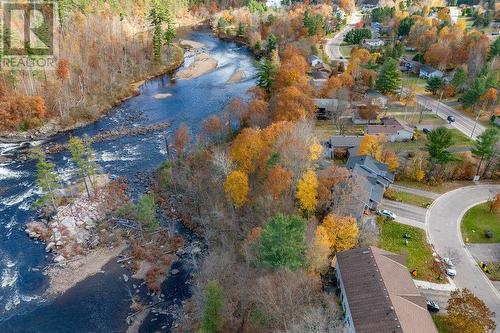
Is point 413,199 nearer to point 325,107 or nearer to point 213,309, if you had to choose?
point 325,107

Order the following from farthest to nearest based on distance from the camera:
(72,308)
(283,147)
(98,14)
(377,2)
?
(377,2)
(98,14)
(283,147)
(72,308)

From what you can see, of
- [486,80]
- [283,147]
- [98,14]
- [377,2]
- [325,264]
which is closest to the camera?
[325,264]

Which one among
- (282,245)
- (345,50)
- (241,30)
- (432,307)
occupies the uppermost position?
(241,30)

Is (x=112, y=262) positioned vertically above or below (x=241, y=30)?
below

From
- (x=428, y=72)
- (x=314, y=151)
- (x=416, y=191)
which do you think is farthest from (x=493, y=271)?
(x=428, y=72)

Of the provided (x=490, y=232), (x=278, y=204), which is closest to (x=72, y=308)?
(x=278, y=204)

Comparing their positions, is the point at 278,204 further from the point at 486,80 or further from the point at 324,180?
the point at 486,80

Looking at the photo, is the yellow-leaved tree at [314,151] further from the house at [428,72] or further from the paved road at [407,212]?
the house at [428,72]
